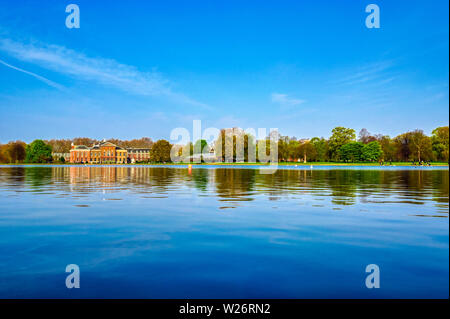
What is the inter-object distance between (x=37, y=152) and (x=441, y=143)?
196262 millimetres

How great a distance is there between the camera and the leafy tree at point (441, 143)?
140250 mm

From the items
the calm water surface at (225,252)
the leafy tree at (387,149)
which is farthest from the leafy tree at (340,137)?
the calm water surface at (225,252)

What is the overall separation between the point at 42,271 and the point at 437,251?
10.1 metres

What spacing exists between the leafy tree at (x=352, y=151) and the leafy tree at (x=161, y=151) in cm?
8598

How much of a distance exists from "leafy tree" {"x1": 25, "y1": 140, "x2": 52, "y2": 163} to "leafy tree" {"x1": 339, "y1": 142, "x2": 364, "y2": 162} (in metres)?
154

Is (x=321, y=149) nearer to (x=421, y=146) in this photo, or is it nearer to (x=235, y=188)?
(x=421, y=146)

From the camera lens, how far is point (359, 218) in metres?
14.6

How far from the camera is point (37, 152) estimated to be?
185875mm

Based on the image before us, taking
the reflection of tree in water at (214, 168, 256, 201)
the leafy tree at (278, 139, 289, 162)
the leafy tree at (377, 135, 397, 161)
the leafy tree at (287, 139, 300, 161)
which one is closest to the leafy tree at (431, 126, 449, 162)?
the leafy tree at (377, 135, 397, 161)

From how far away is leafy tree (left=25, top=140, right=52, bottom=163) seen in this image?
18556 cm

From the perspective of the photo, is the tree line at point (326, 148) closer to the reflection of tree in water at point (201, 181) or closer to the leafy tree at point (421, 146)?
the leafy tree at point (421, 146)

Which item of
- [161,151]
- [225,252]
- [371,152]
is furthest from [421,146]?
[225,252]
